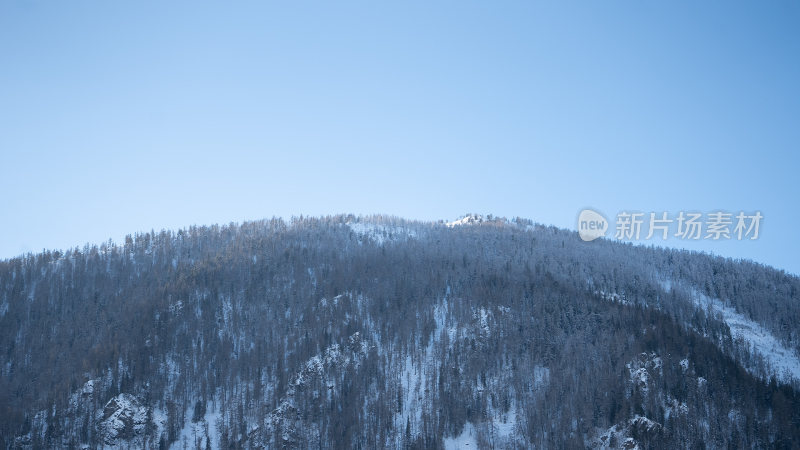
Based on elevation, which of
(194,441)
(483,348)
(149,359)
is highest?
(483,348)

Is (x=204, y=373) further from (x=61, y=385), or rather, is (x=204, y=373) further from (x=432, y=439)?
(x=432, y=439)

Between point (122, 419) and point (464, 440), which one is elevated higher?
point (464, 440)

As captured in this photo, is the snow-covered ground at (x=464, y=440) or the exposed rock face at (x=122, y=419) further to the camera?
the exposed rock face at (x=122, y=419)

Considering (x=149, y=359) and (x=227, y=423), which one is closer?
(x=227, y=423)

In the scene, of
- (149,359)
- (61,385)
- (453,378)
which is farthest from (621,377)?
(61,385)

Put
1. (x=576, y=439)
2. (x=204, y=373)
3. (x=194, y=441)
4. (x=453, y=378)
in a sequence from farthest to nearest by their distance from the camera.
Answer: (x=204, y=373) < (x=453, y=378) < (x=194, y=441) < (x=576, y=439)

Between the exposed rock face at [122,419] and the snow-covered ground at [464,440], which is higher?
the snow-covered ground at [464,440]

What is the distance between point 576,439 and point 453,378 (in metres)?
35.8

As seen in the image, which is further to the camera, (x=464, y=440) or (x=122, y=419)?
(x=122, y=419)

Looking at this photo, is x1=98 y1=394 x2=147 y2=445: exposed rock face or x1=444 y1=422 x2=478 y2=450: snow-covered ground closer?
x1=444 y1=422 x2=478 y2=450: snow-covered ground

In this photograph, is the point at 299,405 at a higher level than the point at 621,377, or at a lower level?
lower

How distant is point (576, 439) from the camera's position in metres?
158

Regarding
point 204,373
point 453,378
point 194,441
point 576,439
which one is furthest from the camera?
point 204,373

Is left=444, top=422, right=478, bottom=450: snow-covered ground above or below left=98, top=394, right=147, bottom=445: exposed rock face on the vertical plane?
above
